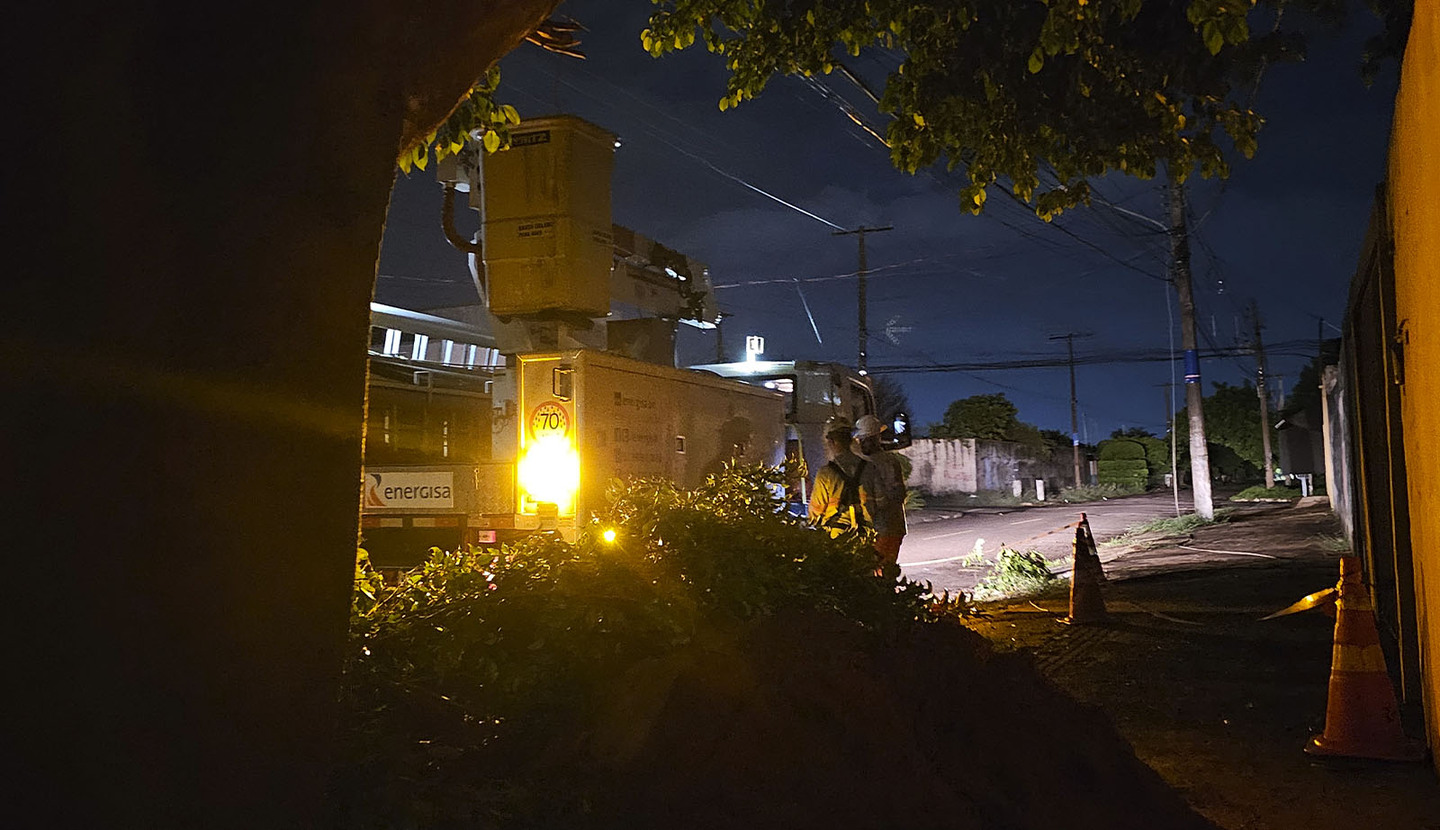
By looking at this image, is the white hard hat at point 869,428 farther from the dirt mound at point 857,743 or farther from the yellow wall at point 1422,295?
the dirt mound at point 857,743

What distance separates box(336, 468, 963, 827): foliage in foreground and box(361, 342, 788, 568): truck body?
7.68 ft

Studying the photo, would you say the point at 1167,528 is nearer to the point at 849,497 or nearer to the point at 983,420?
the point at 849,497

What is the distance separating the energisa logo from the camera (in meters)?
7.78

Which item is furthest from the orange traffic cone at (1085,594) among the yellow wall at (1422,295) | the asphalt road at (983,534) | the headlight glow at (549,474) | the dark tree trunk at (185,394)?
the dark tree trunk at (185,394)

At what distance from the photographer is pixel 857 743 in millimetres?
3527

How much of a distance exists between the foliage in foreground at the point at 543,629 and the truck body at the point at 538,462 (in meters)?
2.34

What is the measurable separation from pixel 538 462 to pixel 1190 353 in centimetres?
1934

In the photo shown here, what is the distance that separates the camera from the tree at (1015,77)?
6.18m

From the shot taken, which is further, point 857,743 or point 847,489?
point 847,489

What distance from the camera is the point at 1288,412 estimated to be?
144 ft

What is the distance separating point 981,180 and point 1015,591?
6.22 metres

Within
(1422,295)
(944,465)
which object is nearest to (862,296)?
(944,465)

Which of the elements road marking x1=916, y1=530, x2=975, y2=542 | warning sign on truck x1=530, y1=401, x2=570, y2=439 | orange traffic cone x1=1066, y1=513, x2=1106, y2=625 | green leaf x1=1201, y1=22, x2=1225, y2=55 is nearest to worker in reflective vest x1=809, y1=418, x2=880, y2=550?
orange traffic cone x1=1066, y1=513, x2=1106, y2=625

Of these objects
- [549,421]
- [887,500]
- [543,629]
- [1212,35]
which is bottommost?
[543,629]
